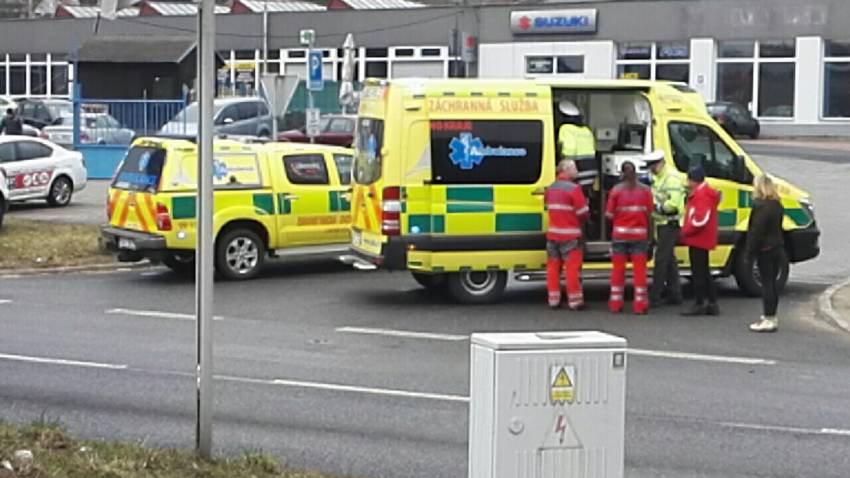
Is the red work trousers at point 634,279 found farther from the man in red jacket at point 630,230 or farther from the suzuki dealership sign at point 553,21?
the suzuki dealership sign at point 553,21

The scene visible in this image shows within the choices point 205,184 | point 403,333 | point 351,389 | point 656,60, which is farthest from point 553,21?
point 205,184

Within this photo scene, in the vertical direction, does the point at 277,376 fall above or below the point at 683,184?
below

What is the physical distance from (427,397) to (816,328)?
627cm

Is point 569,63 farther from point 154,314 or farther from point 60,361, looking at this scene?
point 60,361

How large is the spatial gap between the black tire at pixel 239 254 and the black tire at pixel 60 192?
10873 millimetres

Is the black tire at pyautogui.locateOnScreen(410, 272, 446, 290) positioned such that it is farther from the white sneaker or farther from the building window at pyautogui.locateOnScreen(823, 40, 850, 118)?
the building window at pyautogui.locateOnScreen(823, 40, 850, 118)

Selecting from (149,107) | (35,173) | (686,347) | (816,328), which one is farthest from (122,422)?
(149,107)

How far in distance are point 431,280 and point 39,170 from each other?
13.2m

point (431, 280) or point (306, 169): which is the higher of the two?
point (306, 169)

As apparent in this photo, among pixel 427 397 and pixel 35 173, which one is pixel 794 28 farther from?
pixel 427 397

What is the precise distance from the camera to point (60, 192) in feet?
97.0

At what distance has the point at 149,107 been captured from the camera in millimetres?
35750

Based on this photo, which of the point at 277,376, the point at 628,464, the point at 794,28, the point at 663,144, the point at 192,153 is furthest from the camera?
the point at 794,28

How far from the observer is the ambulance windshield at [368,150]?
16.6 m
